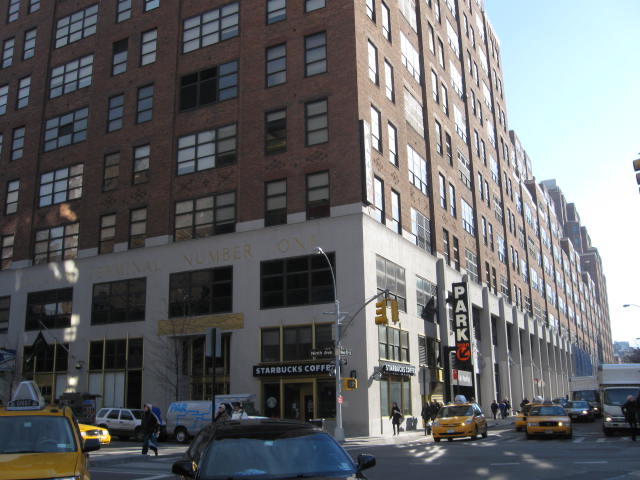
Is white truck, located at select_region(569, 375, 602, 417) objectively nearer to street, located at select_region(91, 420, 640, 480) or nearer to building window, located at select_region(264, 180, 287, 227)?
street, located at select_region(91, 420, 640, 480)

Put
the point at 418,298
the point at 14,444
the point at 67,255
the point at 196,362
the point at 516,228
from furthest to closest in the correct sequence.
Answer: the point at 516,228, the point at 67,255, the point at 418,298, the point at 196,362, the point at 14,444

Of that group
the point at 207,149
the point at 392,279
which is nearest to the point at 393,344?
the point at 392,279

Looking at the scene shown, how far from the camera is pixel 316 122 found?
39812mm

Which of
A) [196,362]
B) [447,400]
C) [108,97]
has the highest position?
[108,97]

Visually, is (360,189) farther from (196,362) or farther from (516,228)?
(516,228)

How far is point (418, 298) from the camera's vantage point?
4441 centimetres

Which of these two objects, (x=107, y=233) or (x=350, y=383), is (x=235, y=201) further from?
(x=350, y=383)

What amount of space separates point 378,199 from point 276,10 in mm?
14710

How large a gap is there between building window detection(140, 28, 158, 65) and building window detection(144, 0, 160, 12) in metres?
1.86

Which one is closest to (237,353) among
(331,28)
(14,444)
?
(331,28)

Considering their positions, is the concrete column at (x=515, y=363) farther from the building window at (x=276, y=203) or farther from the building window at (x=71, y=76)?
the building window at (x=71, y=76)

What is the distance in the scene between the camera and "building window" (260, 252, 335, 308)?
36938 millimetres

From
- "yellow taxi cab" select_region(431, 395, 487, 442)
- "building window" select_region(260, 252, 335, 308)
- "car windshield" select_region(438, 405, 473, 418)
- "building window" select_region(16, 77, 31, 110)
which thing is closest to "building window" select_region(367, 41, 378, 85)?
"building window" select_region(260, 252, 335, 308)

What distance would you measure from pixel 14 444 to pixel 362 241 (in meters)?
27.8
